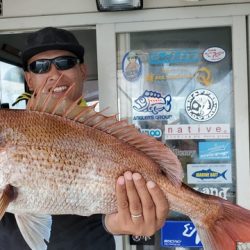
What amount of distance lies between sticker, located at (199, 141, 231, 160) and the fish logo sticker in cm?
39

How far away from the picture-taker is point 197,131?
3.55 metres

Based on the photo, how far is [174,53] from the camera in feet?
11.8

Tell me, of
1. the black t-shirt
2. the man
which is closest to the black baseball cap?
the man

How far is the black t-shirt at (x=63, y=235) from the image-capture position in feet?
6.75

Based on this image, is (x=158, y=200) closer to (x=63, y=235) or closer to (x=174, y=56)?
(x=63, y=235)

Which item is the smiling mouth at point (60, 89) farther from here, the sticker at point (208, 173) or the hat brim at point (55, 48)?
the sticker at point (208, 173)

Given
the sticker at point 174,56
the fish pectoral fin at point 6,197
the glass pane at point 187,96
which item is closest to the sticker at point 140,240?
the glass pane at point 187,96

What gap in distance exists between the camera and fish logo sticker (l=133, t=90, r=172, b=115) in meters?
3.61

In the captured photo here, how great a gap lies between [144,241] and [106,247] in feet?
5.24

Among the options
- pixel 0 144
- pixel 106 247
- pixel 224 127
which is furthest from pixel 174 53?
pixel 0 144

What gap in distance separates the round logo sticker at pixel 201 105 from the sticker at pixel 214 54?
0.24 metres

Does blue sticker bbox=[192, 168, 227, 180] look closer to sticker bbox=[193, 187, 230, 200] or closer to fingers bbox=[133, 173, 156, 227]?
sticker bbox=[193, 187, 230, 200]

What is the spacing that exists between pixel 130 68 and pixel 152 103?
0.31 m

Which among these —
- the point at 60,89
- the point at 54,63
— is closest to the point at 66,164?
the point at 60,89
